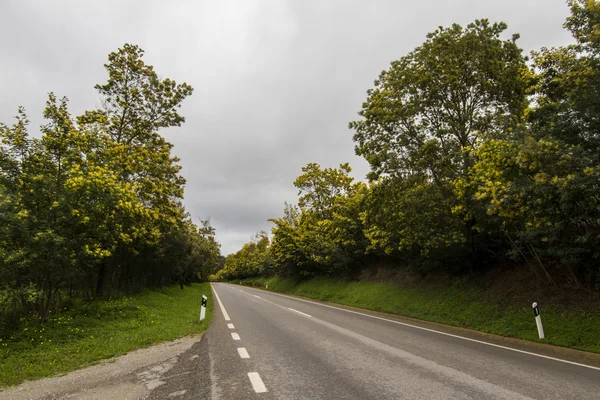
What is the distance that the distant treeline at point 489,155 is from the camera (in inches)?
323

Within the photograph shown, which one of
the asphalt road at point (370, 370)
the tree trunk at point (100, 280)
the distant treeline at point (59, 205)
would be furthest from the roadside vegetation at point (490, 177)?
the tree trunk at point (100, 280)

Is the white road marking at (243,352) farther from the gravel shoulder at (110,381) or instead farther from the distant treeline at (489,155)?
the distant treeline at (489,155)

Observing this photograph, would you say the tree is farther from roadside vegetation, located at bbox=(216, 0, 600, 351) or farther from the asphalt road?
the asphalt road

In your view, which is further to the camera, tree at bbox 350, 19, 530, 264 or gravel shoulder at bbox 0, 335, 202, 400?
tree at bbox 350, 19, 530, 264

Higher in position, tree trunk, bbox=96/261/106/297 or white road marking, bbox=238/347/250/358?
tree trunk, bbox=96/261/106/297

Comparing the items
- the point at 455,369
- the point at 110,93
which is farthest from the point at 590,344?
the point at 110,93

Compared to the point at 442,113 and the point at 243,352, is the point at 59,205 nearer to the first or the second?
the point at 243,352

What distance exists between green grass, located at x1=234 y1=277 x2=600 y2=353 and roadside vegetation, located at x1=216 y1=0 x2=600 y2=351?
6cm

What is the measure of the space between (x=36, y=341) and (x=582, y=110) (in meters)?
14.8

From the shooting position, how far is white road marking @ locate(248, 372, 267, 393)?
464 cm

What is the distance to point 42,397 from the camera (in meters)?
4.84

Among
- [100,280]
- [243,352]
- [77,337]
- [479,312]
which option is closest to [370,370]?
[243,352]

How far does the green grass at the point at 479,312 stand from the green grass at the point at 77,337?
925 cm

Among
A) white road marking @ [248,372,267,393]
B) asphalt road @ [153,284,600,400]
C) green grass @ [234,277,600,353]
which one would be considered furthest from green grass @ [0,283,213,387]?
green grass @ [234,277,600,353]
